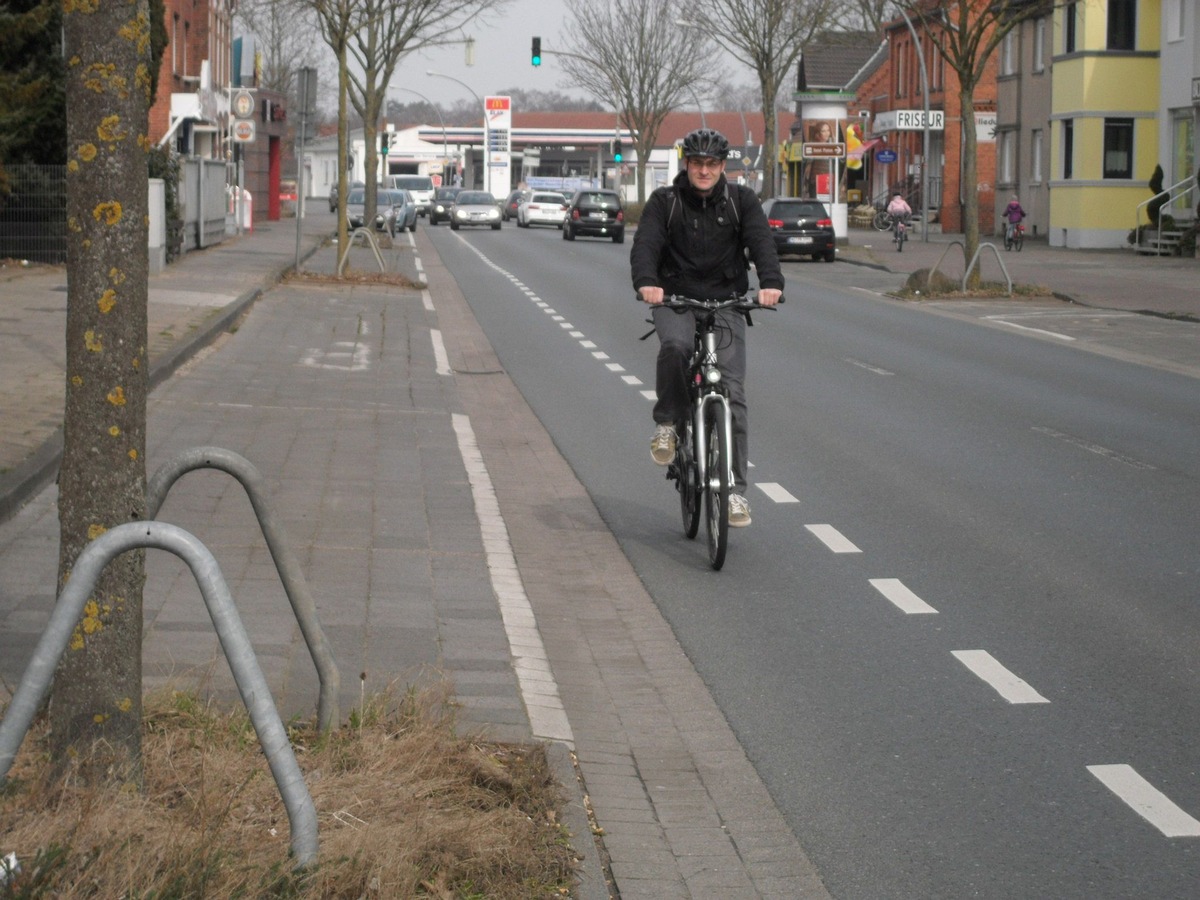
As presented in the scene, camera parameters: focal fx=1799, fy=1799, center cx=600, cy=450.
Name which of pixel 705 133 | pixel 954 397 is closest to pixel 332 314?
pixel 954 397

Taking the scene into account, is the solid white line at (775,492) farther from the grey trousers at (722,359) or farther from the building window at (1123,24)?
the building window at (1123,24)

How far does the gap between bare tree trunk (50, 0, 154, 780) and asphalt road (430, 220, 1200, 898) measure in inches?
73.0

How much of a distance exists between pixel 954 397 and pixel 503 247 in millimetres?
34427

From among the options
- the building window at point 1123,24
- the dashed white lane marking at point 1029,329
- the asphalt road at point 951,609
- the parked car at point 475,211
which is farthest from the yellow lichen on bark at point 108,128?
the parked car at point 475,211

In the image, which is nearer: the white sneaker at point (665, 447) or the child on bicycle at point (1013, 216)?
the white sneaker at point (665, 447)

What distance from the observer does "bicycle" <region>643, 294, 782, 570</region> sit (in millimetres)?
8133

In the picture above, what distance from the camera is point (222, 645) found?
3.60 meters

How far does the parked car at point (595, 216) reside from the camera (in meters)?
55.0

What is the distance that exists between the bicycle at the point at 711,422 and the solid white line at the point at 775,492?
5.07ft

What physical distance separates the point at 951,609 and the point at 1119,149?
44400 mm

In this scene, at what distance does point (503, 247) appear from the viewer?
48.8 m

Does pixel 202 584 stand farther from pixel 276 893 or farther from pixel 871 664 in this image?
pixel 871 664

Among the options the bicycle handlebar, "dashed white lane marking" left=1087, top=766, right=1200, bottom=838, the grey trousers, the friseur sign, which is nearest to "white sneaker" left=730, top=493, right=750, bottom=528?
the grey trousers

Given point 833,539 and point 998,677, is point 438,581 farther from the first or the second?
point 998,677
